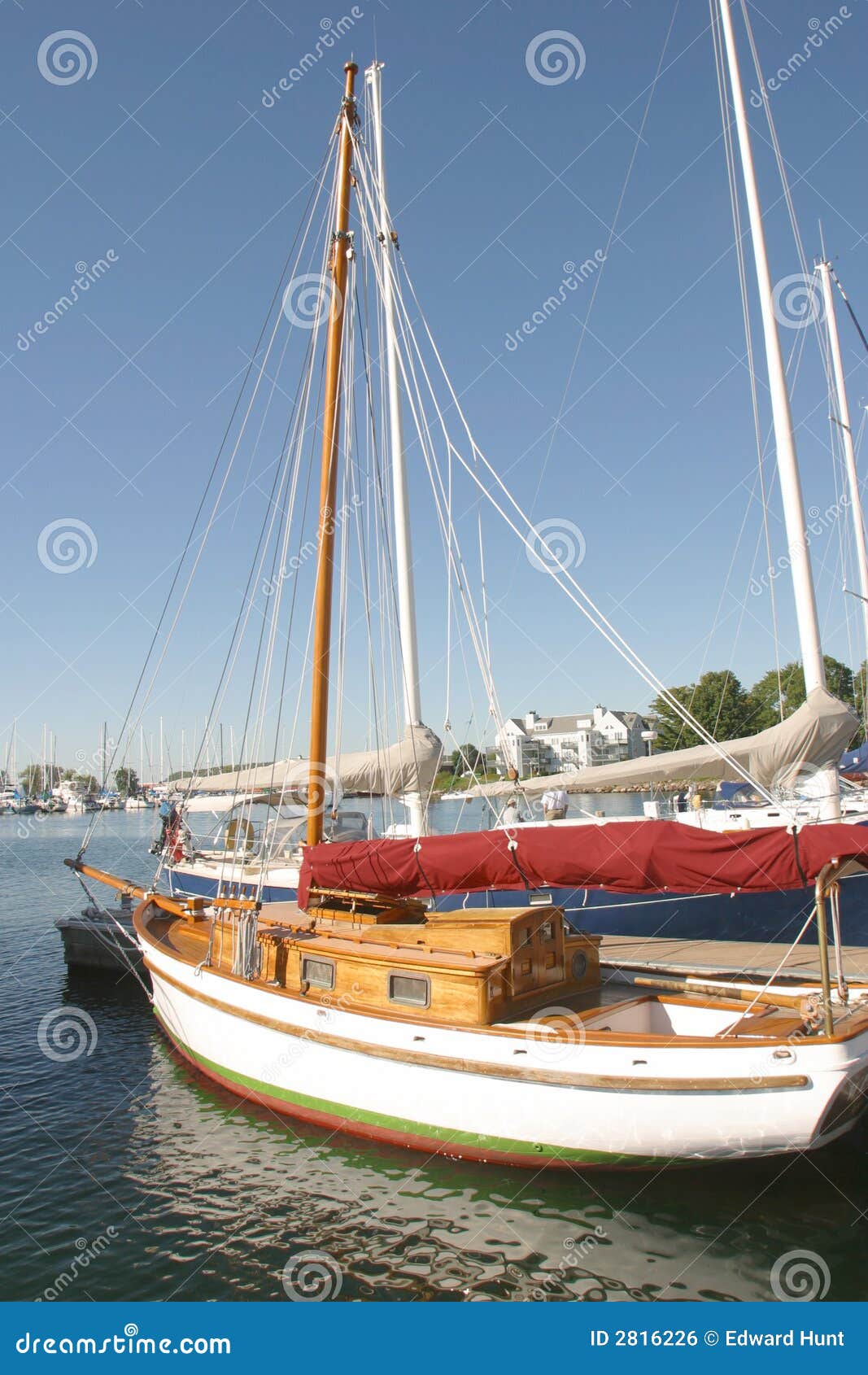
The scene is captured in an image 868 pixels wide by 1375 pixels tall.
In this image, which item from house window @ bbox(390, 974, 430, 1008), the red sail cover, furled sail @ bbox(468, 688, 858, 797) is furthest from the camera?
furled sail @ bbox(468, 688, 858, 797)

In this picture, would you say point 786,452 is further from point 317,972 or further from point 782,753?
point 317,972

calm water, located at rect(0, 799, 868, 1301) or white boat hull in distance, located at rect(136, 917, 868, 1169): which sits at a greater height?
white boat hull in distance, located at rect(136, 917, 868, 1169)

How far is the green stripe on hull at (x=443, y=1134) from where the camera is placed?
871 centimetres

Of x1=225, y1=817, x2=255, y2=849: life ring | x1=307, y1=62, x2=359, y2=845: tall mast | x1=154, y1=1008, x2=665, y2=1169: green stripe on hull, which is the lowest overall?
x1=154, y1=1008, x2=665, y2=1169: green stripe on hull

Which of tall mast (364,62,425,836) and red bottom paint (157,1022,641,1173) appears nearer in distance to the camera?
red bottom paint (157,1022,641,1173)

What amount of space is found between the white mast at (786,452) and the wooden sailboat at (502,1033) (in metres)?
5.73

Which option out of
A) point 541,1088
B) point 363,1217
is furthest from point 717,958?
point 363,1217

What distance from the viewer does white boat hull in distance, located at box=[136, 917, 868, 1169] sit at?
25.9 ft

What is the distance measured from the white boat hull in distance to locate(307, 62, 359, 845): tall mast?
4339 mm

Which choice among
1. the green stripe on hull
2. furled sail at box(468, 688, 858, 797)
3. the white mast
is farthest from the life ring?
the white mast

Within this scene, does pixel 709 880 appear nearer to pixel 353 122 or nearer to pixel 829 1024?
pixel 829 1024

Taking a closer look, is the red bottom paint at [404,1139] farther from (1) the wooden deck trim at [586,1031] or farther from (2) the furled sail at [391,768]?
(2) the furled sail at [391,768]

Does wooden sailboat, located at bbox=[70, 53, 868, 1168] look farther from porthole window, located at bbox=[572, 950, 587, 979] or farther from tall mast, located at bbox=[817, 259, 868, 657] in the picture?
tall mast, located at bbox=[817, 259, 868, 657]

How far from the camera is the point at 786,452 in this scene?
15.4m
